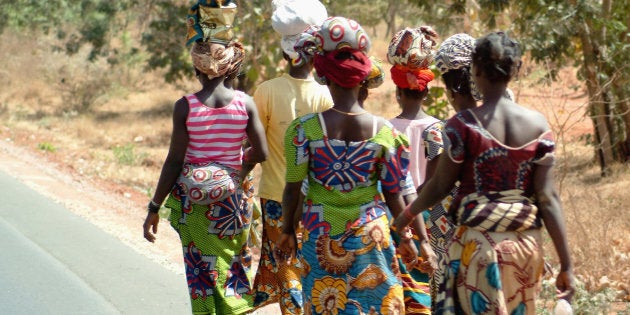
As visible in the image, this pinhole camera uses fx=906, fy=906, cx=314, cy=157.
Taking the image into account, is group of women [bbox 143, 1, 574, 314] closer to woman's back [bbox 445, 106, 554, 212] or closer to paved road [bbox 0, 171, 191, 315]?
woman's back [bbox 445, 106, 554, 212]

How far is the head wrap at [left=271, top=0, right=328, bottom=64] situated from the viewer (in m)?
4.88

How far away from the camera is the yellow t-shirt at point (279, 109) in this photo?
16.2ft

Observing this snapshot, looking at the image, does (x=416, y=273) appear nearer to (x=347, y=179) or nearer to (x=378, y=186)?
(x=378, y=186)

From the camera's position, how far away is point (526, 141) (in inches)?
129

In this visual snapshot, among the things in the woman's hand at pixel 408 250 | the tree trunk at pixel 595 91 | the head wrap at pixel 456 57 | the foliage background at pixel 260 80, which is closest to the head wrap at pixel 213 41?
the head wrap at pixel 456 57

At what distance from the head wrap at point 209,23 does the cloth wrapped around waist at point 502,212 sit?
188 centimetres

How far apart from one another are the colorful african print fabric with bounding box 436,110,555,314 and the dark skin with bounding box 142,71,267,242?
5.03 ft

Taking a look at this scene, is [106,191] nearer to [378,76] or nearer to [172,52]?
[378,76]

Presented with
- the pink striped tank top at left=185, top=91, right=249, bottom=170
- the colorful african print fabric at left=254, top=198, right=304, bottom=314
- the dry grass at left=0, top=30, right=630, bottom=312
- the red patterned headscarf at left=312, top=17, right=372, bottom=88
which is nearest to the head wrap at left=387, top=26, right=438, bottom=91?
the red patterned headscarf at left=312, top=17, right=372, bottom=88

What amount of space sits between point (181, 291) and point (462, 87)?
318 cm

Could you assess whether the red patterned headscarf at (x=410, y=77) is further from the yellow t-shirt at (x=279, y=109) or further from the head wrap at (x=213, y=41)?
the head wrap at (x=213, y=41)

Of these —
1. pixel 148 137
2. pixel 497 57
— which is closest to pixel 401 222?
pixel 497 57

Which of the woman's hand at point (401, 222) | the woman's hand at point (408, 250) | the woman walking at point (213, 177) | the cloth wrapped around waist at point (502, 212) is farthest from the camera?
the woman walking at point (213, 177)

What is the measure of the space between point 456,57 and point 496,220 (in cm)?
119
